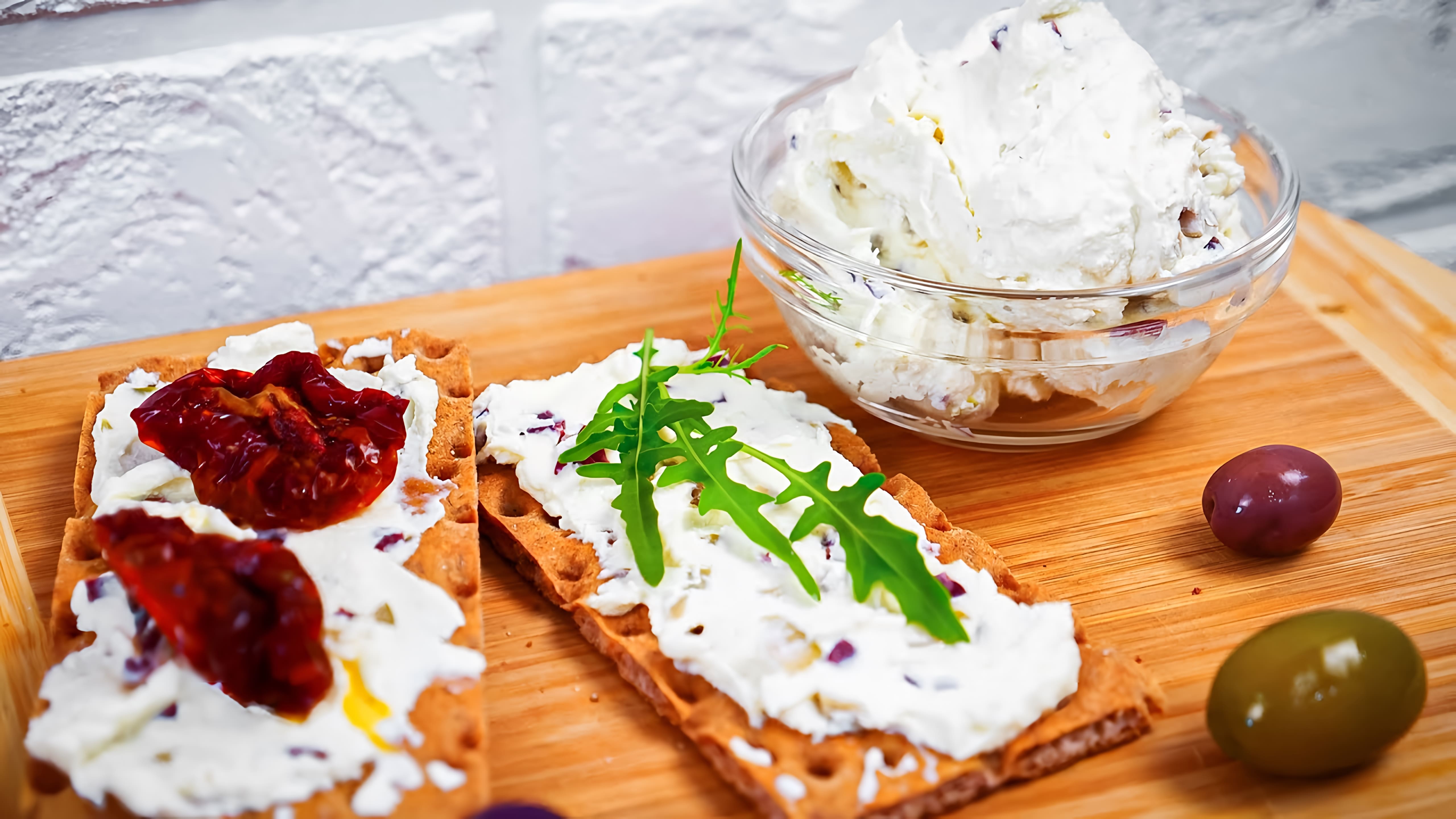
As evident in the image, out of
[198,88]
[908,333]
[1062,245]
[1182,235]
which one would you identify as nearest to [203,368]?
[198,88]

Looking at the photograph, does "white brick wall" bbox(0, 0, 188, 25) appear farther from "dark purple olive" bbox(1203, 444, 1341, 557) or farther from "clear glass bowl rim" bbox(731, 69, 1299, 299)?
"dark purple olive" bbox(1203, 444, 1341, 557)

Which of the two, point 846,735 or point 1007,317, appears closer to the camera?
point 846,735

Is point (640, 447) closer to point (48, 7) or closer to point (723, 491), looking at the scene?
point (723, 491)

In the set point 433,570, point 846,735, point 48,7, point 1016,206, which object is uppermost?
point 48,7

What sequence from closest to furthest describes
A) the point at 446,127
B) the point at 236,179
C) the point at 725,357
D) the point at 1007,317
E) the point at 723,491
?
the point at 723,491 < the point at 1007,317 < the point at 725,357 < the point at 236,179 < the point at 446,127

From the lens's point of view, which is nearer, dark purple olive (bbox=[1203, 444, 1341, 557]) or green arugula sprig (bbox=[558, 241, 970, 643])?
green arugula sprig (bbox=[558, 241, 970, 643])

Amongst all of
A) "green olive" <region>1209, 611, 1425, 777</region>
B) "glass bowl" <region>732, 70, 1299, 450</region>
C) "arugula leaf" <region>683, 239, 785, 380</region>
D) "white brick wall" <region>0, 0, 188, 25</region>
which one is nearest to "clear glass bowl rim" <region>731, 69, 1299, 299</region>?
"glass bowl" <region>732, 70, 1299, 450</region>

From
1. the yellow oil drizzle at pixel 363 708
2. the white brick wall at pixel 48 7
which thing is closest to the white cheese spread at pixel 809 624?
the yellow oil drizzle at pixel 363 708

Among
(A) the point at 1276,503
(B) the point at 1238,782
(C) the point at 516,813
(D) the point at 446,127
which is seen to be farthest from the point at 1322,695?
(D) the point at 446,127
